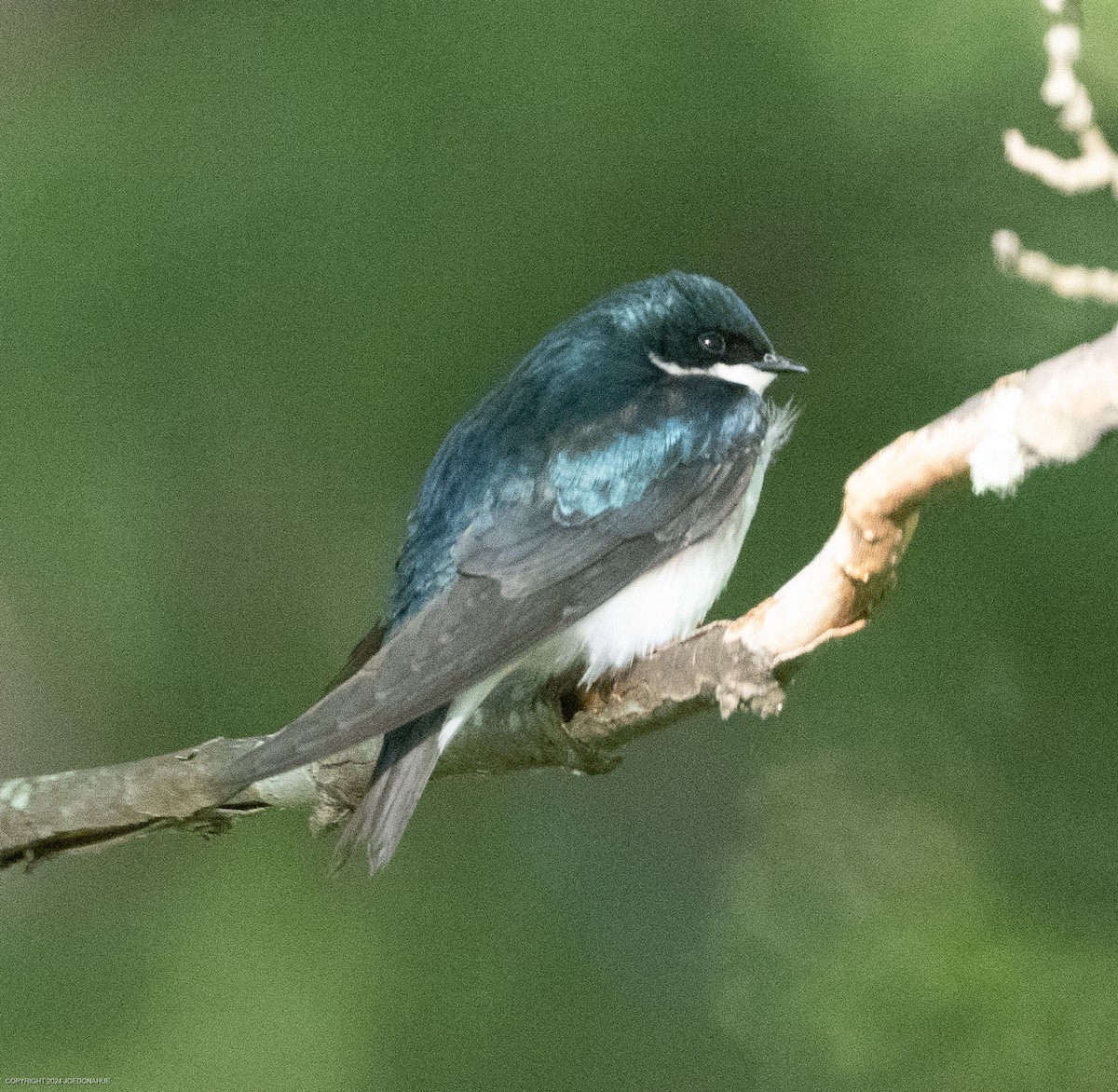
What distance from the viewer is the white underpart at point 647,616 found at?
1479 millimetres

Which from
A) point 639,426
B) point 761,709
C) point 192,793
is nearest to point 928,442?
point 761,709

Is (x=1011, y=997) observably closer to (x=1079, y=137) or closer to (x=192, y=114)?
(x=1079, y=137)

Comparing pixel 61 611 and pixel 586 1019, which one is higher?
pixel 61 611

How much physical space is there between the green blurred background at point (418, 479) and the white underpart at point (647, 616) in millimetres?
463

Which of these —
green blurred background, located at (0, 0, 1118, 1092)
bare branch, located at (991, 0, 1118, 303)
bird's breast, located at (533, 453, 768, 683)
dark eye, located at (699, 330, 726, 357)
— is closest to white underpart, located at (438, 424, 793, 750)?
bird's breast, located at (533, 453, 768, 683)

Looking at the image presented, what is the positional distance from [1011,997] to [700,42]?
1.20 meters

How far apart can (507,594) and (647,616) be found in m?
0.16

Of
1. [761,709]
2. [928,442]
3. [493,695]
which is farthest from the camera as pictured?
[493,695]

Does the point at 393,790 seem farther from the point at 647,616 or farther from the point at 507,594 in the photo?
the point at 647,616

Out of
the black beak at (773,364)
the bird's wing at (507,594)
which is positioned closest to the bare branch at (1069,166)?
the bird's wing at (507,594)

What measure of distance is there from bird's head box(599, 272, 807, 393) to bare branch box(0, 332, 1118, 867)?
0.37 m

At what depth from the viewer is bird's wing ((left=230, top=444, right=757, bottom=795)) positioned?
1180 millimetres

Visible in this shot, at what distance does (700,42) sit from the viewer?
207cm

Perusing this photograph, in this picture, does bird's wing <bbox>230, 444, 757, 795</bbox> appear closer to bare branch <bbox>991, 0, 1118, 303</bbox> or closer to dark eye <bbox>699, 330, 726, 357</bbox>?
dark eye <bbox>699, 330, 726, 357</bbox>
